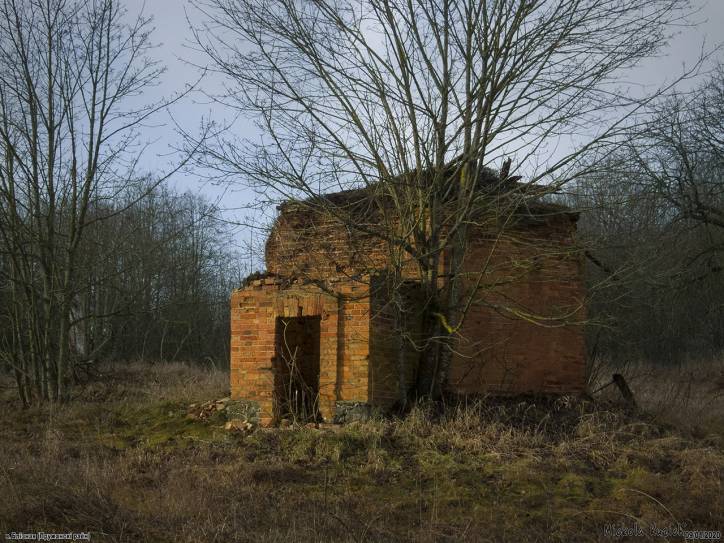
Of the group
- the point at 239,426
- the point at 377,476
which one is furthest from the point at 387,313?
the point at 377,476

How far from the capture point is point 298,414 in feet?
34.1

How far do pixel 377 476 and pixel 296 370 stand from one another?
3.17 meters

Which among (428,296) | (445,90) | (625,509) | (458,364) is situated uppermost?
(445,90)

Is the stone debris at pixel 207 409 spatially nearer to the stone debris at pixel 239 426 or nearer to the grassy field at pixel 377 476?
the grassy field at pixel 377 476

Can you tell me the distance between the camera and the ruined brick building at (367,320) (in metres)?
9.83

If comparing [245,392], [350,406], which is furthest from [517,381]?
[245,392]

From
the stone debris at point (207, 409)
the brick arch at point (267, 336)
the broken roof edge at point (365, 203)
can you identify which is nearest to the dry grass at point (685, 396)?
Answer: the broken roof edge at point (365, 203)

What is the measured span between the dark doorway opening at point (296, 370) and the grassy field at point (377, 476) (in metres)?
0.74

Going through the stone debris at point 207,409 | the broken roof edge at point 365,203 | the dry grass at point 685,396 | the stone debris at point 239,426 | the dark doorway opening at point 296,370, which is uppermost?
the broken roof edge at point 365,203

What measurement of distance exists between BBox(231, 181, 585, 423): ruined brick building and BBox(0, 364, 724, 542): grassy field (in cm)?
A: 71

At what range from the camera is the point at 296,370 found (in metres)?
10.6

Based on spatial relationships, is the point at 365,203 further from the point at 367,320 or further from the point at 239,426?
the point at 239,426

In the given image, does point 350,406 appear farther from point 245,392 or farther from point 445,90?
point 445,90

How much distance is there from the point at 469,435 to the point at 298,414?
2.61 meters
